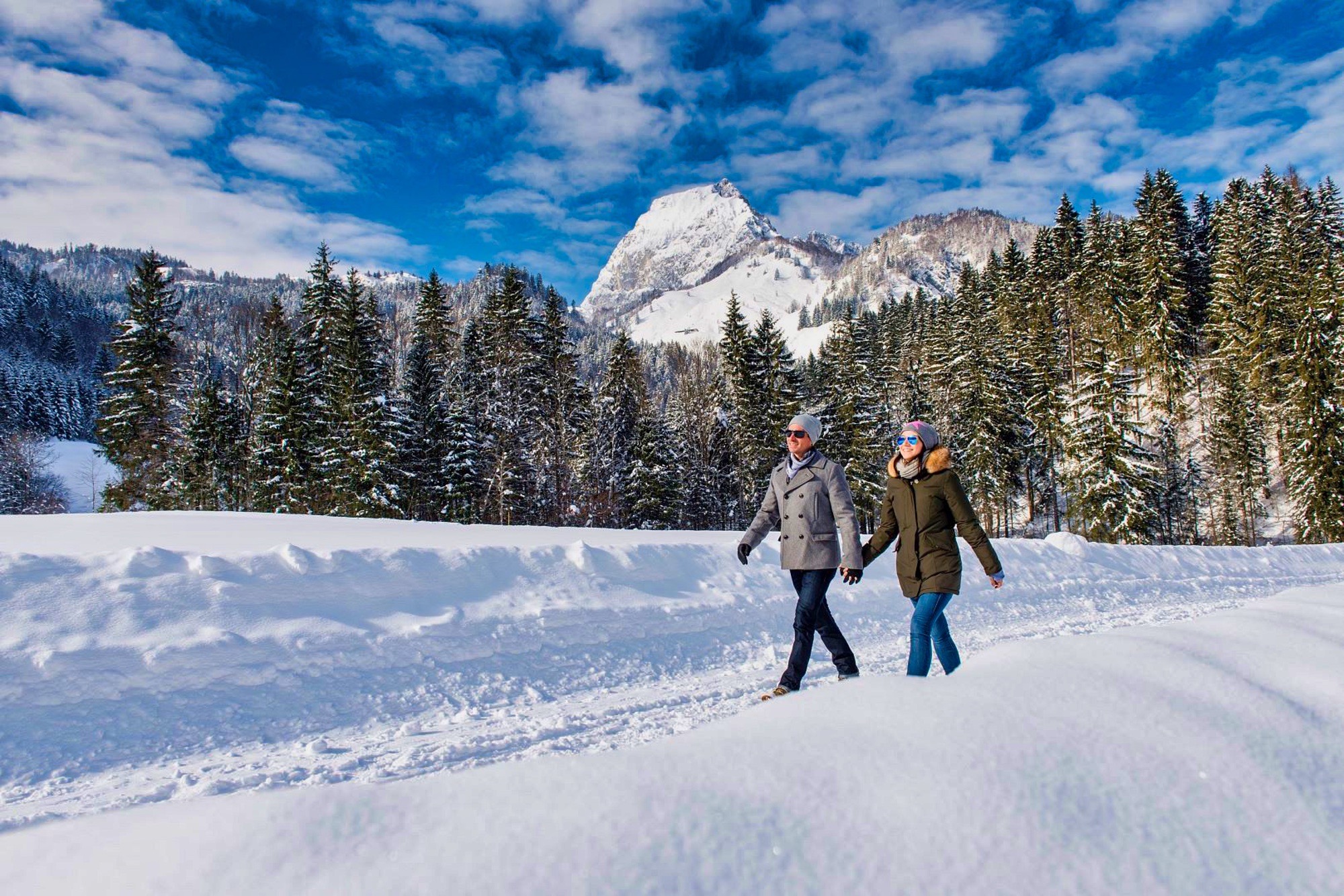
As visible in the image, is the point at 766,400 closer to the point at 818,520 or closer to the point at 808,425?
the point at 808,425

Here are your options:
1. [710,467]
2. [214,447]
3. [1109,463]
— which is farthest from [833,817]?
[214,447]

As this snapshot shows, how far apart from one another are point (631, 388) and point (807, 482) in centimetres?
2990

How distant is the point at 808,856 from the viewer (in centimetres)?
148

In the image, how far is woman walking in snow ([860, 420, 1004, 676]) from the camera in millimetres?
4836

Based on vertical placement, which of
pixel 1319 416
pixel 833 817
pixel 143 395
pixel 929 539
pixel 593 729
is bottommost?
pixel 593 729

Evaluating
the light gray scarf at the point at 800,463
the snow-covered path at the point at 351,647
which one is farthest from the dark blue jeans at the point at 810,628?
the light gray scarf at the point at 800,463

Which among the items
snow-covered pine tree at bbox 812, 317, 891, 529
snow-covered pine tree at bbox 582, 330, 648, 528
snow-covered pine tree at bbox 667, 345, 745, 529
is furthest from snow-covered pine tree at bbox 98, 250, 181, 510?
snow-covered pine tree at bbox 812, 317, 891, 529

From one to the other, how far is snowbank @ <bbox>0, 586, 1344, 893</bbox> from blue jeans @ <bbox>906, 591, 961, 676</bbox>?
2.58m

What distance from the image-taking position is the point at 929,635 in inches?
195

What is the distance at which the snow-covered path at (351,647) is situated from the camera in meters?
4.34

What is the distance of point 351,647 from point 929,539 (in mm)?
4776

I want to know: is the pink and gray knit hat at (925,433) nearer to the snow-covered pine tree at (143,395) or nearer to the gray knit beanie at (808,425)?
the gray knit beanie at (808,425)

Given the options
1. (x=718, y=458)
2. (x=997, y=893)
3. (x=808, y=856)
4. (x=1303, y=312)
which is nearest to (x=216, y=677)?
(x=808, y=856)

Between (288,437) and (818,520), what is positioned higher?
(288,437)
